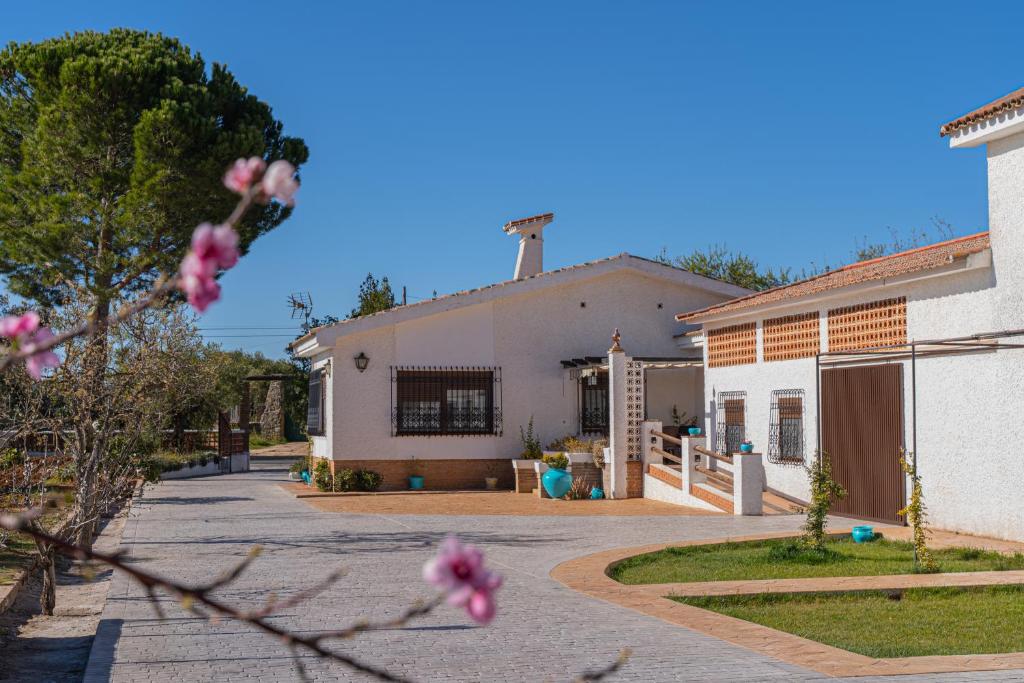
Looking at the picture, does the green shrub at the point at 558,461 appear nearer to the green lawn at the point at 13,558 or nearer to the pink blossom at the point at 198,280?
the green lawn at the point at 13,558

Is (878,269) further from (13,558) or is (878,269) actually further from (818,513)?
(13,558)

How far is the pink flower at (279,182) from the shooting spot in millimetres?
1531

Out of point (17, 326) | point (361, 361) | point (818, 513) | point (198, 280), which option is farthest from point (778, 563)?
point (361, 361)

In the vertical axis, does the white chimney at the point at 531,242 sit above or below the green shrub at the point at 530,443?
above

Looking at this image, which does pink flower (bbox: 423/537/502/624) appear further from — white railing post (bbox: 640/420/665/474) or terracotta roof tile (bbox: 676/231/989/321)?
white railing post (bbox: 640/420/665/474)

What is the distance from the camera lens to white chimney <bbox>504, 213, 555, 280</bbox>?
27750mm

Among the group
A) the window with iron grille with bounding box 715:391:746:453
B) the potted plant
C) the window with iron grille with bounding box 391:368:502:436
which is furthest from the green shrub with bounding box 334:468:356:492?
the window with iron grille with bounding box 715:391:746:453

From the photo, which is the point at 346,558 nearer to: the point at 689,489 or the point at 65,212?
the point at 689,489

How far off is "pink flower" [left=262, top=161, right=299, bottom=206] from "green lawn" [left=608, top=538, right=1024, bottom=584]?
10.3 meters

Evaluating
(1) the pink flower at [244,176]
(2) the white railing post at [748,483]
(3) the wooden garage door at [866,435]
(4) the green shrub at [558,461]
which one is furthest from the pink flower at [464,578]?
(4) the green shrub at [558,461]

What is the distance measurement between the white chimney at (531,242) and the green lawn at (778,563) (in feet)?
48.2

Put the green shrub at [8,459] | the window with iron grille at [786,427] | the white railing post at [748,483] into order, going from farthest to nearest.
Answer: the window with iron grille at [786,427]
the white railing post at [748,483]
the green shrub at [8,459]

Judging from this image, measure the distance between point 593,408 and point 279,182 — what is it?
23.2m

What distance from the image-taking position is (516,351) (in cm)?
2438
